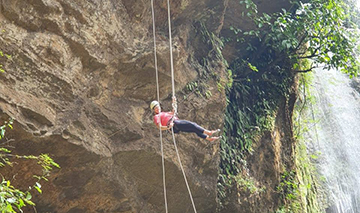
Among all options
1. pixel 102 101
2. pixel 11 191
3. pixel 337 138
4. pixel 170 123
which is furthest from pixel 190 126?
pixel 337 138

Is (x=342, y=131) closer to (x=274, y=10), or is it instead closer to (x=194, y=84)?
(x=274, y=10)

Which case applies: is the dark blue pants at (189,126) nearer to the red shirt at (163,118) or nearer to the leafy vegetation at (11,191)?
the red shirt at (163,118)

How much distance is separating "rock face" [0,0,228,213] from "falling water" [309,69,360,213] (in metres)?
7.94

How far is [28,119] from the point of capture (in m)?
5.05

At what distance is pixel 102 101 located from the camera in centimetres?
618

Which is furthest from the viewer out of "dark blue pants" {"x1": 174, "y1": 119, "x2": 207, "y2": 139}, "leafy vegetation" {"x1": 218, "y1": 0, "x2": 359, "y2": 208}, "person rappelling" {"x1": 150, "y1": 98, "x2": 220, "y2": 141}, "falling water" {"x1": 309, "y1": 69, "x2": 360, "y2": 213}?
"falling water" {"x1": 309, "y1": 69, "x2": 360, "y2": 213}

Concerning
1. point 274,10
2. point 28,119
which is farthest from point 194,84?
point 274,10

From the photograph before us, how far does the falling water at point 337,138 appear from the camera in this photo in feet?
46.2

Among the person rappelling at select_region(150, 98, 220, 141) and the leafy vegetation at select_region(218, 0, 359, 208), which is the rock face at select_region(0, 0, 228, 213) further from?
the leafy vegetation at select_region(218, 0, 359, 208)

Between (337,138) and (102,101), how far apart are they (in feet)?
38.5

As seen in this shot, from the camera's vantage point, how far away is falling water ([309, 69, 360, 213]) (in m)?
14.1

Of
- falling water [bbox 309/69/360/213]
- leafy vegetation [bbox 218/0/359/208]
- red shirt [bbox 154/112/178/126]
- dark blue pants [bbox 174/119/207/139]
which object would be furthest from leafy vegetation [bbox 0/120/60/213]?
falling water [bbox 309/69/360/213]

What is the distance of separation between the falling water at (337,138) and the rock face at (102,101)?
7.94 meters

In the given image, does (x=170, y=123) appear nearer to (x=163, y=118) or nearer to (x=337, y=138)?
(x=163, y=118)
